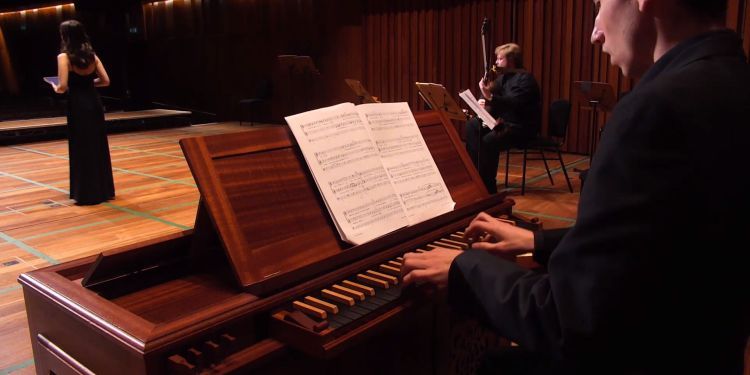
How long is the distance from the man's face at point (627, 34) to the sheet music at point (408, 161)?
32.1 inches

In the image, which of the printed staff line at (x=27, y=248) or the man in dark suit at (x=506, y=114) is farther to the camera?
the man in dark suit at (x=506, y=114)

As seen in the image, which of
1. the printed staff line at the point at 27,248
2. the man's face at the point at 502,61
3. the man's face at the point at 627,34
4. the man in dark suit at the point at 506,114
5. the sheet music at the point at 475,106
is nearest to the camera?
the man's face at the point at 627,34

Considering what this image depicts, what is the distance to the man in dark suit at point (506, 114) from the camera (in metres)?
5.55

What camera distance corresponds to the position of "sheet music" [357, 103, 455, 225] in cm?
172

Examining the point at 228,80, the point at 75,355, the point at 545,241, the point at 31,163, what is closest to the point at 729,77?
the point at 545,241

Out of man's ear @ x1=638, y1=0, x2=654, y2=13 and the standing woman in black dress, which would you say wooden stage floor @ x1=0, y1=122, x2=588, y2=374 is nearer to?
the standing woman in black dress

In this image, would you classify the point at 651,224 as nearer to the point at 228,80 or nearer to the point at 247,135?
the point at 247,135

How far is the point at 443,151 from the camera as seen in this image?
2.02 meters

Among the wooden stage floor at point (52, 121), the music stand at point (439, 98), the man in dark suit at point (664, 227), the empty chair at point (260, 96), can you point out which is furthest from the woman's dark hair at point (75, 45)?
the empty chair at point (260, 96)

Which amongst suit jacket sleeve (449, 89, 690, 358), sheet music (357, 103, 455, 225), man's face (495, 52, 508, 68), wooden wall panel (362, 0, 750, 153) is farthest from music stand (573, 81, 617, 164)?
suit jacket sleeve (449, 89, 690, 358)

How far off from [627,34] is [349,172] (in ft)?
2.68

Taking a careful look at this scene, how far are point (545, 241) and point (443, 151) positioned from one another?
2.29 feet

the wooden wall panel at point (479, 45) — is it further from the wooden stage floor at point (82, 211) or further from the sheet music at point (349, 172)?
the sheet music at point (349, 172)

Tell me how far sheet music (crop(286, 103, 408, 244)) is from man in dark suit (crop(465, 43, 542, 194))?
156 inches
